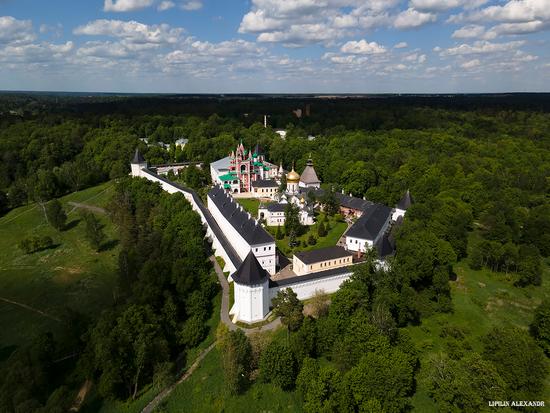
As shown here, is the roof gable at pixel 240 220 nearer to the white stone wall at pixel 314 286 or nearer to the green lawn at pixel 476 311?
the white stone wall at pixel 314 286

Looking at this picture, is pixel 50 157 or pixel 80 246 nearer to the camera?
pixel 80 246

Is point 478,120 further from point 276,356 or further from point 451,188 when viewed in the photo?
point 276,356

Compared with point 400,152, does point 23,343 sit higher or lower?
lower

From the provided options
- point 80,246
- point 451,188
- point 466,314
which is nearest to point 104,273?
point 80,246

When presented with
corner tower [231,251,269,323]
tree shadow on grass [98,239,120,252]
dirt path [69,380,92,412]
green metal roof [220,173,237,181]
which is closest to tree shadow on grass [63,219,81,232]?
tree shadow on grass [98,239,120,252]

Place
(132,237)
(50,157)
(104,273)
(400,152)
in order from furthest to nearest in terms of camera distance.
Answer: (50,157)
(400,152)
(132,237)
(104,273)

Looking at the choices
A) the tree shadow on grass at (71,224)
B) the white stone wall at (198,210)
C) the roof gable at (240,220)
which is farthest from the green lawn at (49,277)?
the roof gable at (240,220)
